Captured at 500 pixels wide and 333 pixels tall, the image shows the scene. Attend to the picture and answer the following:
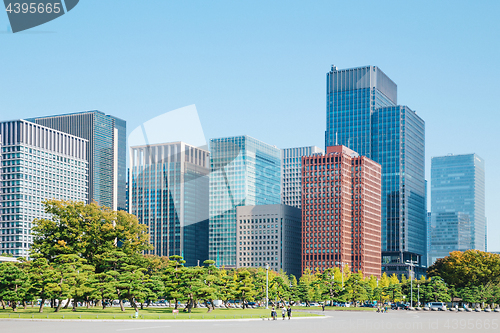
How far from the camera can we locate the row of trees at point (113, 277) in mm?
80438

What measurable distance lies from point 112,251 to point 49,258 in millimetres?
12487

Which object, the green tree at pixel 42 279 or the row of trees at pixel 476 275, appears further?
the row of trees at pixel 476 275

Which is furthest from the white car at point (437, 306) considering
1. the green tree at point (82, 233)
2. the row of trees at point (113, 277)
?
the green tree at point (82, 233)

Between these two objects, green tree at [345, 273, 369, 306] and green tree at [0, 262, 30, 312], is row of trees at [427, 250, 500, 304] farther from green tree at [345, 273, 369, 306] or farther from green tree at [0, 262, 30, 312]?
green tree at [0, 262, 30, 312]

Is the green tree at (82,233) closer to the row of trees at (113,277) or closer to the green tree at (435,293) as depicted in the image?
the row of trees at (113,277)

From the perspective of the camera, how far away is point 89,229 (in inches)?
3871

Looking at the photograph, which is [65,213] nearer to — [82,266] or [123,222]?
[123,222]

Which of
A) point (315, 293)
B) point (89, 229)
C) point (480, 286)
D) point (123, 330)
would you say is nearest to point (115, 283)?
point (89, 229)

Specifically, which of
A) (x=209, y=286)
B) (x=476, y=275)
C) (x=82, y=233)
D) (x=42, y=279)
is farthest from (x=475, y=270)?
(x=42, y=279)

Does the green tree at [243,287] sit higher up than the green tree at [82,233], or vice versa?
the green tree at [82,233]

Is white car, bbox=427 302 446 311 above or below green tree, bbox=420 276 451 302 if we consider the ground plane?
below

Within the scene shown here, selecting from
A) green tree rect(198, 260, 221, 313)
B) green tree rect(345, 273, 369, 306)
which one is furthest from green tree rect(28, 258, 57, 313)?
green tree rect(345, 273, 369, 306)

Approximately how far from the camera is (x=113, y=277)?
84.1 meters

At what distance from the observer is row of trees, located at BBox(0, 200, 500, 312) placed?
80438 millimetres
